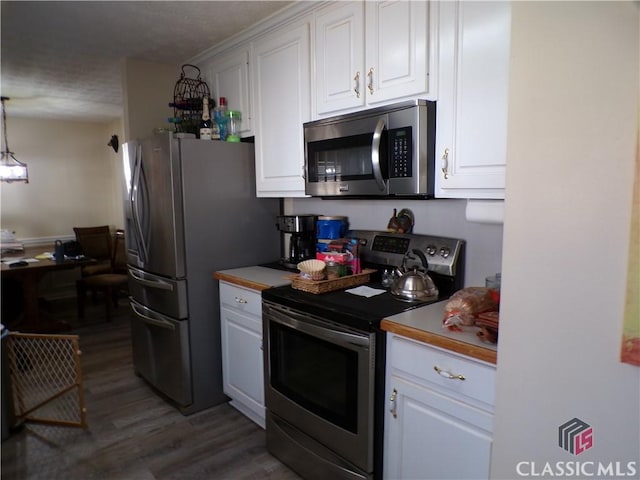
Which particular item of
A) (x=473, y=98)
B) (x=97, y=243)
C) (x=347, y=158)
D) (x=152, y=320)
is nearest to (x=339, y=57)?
(x=347, y=158)

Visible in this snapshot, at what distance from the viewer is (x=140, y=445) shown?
2.21 m

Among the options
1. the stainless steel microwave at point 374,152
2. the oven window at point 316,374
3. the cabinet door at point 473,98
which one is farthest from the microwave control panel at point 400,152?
the oven window at point 316,374

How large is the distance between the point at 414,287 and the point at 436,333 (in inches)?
15.7

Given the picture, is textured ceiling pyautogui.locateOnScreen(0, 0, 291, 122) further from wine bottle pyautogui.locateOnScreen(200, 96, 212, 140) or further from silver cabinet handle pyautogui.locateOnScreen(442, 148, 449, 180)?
silver cabinet handle pyautogui.locateOnScreen(442, 148, 449, 180)

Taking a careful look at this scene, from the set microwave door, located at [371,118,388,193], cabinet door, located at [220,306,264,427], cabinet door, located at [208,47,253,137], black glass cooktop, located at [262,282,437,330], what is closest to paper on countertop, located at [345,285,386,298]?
black glass cooktop, located at [262,282,437,330]

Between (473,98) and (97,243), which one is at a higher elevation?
(473,98)

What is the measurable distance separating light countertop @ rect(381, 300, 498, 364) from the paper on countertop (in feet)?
0.87

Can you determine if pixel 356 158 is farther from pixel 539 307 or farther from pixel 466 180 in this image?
pixel 539 307

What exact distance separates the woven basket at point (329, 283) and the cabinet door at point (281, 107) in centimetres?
60

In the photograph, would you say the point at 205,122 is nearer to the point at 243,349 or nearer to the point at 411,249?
the point at 243,349

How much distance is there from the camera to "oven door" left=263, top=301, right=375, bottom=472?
5.14 ft

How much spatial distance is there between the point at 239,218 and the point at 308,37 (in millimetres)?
1132

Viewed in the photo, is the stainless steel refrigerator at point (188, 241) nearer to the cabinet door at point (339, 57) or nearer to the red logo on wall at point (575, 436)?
the cabinet door at point (339, 57)

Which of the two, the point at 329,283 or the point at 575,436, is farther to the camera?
the point at 329,283
